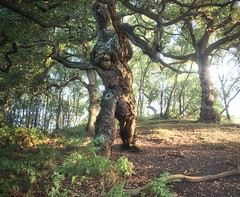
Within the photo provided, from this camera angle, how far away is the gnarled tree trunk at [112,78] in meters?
7.93

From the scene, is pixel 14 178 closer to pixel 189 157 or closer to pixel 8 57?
pixel 8 57

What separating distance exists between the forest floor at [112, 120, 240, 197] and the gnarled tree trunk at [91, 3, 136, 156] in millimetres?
1218

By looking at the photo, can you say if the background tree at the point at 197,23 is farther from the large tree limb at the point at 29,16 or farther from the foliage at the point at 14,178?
the foliage at the point at 14,178

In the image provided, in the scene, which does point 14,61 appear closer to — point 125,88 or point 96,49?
point 96,49

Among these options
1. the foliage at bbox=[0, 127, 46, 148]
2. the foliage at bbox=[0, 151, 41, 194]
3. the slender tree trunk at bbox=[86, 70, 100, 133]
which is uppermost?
the slender tree trunk at bbox=[86, 70, 100, 133]

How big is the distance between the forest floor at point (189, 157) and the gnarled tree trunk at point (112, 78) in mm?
1218

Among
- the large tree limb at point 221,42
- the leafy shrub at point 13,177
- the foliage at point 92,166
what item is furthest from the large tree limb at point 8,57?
the large tree limb at point 221,42

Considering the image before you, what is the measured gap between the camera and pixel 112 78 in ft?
27.6

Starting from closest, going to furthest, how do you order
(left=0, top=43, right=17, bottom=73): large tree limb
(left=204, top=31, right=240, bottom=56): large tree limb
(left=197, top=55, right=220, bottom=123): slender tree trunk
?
1. (left=0, top=43, right=17, bottom=73): large tree limb
2. (left=204, top=31, right=240, bottom=56): large tree limb
3. (left=197, top=55, right=220, bottom=123): slender tree trunk

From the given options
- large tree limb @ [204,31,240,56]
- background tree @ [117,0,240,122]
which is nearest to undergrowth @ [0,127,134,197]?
background tree @ [117,0,240,122]

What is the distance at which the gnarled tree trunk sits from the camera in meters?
7.93

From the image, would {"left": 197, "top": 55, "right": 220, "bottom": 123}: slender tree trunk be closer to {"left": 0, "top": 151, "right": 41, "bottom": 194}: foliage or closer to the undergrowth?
the undergrowth

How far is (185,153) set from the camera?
888cm

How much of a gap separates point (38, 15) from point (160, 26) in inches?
206
